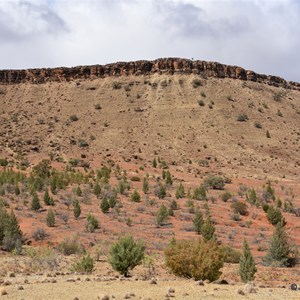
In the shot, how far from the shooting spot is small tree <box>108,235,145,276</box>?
22.7 meters

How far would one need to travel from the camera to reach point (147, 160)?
6731 centimetres

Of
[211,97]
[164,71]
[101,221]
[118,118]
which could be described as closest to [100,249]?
[101,221]

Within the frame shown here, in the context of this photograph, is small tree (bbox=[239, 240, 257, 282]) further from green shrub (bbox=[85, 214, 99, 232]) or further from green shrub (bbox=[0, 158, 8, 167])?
green shrub (bbox=[0, 158, 8, 167])

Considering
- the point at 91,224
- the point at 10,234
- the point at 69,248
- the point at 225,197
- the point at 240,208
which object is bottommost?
the point at 69,248

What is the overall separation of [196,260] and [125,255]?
3.13m

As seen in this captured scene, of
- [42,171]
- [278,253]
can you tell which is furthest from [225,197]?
[278,253]

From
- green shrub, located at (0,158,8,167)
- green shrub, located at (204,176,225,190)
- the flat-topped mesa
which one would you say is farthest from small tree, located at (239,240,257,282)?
the flat-topped mesa

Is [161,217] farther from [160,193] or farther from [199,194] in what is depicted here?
[199,194]

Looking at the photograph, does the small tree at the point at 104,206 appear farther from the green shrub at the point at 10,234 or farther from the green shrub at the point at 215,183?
the green shrub at the point at 215,183

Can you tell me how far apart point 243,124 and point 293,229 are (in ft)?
129

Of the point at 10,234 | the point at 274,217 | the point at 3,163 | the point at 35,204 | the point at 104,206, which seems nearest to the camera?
the point at 10,234

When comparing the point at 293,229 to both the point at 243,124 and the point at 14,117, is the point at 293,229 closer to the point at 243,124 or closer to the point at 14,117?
the point at 243,124

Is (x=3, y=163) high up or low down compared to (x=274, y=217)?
up

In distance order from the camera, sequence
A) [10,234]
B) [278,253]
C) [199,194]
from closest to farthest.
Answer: [278,253] < [10,234] < [199,194]
